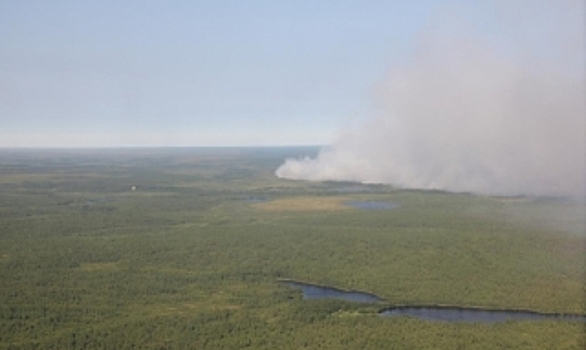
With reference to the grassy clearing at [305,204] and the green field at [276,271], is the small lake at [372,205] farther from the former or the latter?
the green field at [276,271]

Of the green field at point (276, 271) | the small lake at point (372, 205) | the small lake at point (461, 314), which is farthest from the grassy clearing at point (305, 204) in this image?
the small lake at point (461, 314)

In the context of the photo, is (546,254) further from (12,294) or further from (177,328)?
(12,294)

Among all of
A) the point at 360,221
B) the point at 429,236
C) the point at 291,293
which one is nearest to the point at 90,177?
the point at 360,221

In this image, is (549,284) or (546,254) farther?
(546,254)

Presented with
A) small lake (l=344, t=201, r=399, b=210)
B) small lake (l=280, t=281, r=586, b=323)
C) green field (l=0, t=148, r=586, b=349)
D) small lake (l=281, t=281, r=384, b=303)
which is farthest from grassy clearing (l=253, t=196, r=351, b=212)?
small lake (l=280, t=281, r=586, b=323)

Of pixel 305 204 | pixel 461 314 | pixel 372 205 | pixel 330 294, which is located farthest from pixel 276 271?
pixel 372 205

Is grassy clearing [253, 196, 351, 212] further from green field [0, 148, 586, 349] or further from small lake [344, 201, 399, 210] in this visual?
small lake [344, 201, 399, 210]
